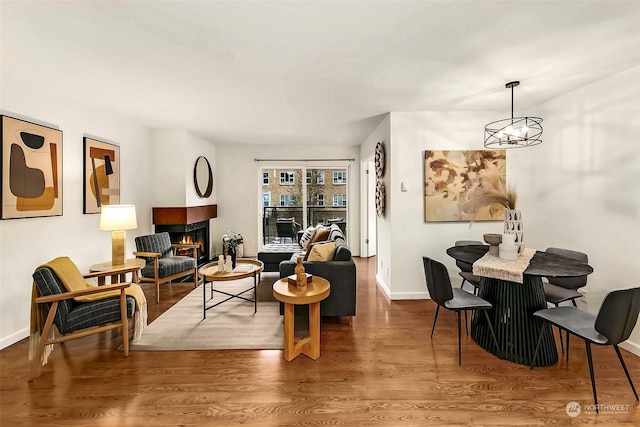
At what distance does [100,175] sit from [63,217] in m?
0.72

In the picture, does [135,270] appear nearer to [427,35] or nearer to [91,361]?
[91,361]

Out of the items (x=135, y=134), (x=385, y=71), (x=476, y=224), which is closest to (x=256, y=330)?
(x=385, y=71)

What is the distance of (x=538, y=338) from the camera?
218cm

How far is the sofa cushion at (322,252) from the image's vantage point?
296 cm

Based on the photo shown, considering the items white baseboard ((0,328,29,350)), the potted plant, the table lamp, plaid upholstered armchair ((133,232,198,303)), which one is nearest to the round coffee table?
plaid upholstered armchair ((133,232,198,303))

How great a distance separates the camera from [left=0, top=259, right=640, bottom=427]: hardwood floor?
1706 millimetres

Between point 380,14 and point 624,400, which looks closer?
point 380,14

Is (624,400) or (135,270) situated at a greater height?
(135,270)

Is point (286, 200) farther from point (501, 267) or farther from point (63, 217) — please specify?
point (501, 267)

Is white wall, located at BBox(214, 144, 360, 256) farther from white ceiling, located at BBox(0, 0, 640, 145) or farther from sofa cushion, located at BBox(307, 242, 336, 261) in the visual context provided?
sofa cushion, located at BBox(307, 242, 336, 261)

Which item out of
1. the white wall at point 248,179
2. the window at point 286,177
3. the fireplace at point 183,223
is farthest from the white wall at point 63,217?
the window at point 286,177

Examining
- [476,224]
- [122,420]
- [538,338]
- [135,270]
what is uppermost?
[476,224]

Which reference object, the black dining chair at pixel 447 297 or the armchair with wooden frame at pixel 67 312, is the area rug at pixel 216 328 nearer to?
the armchair with wooden frame at pixel 67 312

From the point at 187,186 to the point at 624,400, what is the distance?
5528 mm
